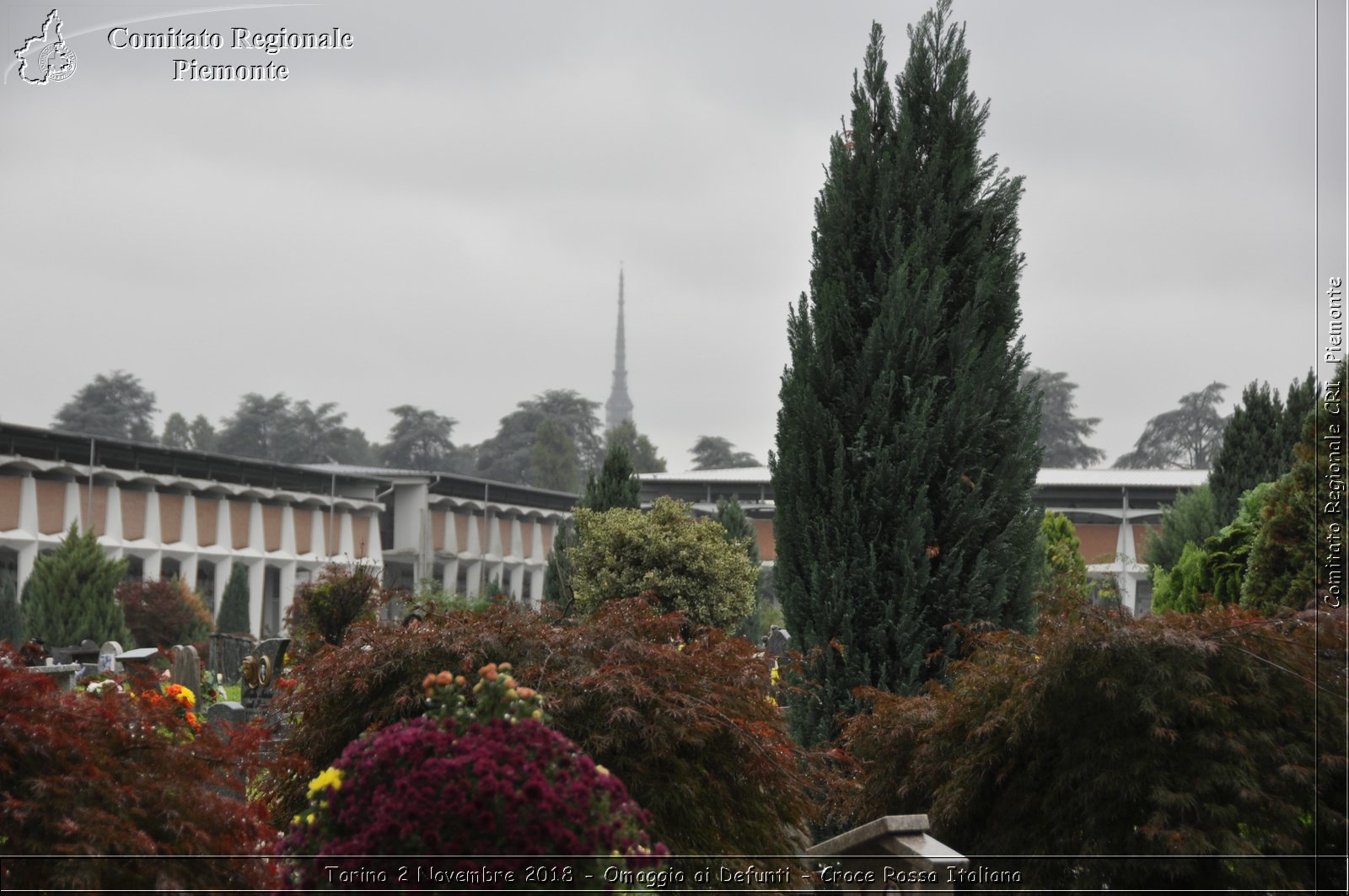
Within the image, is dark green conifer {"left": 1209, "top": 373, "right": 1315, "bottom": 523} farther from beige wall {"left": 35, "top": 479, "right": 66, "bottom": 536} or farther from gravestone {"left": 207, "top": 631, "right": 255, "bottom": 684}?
beige wall {"left": 35, "top": 479, "right": 66, "bottom": 536}

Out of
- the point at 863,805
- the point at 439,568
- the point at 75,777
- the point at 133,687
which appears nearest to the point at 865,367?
the point at 863,805

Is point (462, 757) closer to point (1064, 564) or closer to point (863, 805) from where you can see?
point (863, 805)

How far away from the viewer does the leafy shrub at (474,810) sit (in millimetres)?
3555

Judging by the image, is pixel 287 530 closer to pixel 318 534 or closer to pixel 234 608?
pixel 318 534

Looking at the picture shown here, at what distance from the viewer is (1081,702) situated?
545 centimetres

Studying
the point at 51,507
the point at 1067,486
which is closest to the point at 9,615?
the point at 51,507

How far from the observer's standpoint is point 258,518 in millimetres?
41156

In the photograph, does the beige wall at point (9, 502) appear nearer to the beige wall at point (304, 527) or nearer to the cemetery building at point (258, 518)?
the cemetery building at point (258, 518)

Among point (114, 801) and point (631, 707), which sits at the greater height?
point (631, 707)

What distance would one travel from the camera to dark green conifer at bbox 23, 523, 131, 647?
90.0 feet

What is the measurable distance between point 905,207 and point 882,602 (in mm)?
2849

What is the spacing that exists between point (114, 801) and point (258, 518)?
1532 inches

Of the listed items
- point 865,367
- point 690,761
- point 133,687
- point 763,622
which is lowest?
point 763,622

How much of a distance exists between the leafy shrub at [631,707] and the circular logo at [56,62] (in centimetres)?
469
